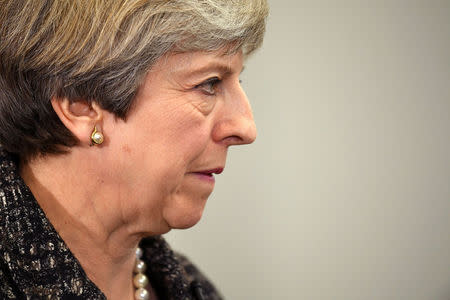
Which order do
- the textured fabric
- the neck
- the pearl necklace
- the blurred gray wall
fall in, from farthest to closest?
the blurred gray wall
the pearl necklace
the neck
the textured fabric

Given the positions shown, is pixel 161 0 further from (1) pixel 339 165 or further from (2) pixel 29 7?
(1) pixel 339 165

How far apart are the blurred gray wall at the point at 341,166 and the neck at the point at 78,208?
4.31ft

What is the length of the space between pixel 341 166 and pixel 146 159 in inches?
57.5

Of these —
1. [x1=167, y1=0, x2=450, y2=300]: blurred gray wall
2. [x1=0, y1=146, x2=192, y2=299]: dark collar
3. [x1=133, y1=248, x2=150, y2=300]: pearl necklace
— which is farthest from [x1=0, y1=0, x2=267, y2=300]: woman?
[x1=167, y1=0, x2=450, y2=300]: blurred gray wall

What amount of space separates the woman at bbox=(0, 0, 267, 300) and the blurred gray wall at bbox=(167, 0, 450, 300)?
1247mm

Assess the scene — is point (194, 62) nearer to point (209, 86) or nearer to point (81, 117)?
point (209, 86)

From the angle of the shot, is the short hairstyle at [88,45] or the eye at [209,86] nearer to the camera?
the short hairstyle at [88,45]

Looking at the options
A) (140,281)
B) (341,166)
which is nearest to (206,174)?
(140,281)

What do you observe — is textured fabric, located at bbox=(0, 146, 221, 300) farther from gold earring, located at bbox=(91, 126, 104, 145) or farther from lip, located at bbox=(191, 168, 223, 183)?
lip, located at bbox=(191, 168, 223, 183)

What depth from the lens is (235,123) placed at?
1.33 m

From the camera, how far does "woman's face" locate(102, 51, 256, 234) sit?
4.05 feet

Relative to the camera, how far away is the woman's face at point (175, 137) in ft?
4.05

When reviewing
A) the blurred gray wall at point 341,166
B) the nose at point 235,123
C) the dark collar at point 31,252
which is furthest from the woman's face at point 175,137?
the blurred gray wall at point 341,166

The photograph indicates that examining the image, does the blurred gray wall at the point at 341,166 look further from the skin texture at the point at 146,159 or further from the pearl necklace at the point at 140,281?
the skin texture at the point at 146,159
